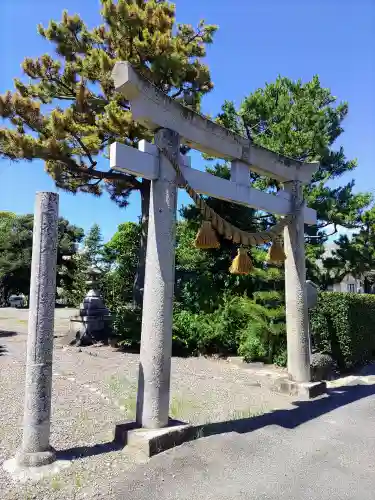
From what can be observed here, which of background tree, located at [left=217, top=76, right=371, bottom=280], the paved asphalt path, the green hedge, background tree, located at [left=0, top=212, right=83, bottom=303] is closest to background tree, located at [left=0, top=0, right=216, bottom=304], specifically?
background tree, located at [left=217, top=76, right=371, bottom=280]

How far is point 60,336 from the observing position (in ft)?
42.5

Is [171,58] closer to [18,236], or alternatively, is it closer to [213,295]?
[213,295]

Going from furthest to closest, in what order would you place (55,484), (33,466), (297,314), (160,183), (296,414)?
(297,314) → (296,414) → (160,183) → (33,466) → (55,484)

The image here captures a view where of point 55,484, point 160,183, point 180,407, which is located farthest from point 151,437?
point 160,183

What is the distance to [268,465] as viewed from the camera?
12.4 feet

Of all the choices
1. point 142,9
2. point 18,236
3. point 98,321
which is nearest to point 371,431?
point 98,321

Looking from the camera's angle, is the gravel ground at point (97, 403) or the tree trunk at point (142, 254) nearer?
the gravel ground at point (97, 403)

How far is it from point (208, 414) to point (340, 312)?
4520 mm

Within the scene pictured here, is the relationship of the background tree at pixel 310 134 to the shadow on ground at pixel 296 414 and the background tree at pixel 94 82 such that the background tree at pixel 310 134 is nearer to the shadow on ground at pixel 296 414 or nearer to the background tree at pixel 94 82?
the background tree at pixel 94 82

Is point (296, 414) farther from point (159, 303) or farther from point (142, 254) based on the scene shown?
point (142, 254)

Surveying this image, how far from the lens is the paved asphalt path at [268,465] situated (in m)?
3.26

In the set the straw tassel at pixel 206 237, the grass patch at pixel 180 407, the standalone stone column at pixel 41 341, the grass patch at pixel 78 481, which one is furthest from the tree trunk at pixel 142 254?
the grass patch at pixel 78 481

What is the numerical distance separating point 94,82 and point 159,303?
32.2 ft

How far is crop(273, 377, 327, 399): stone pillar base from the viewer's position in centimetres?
613
